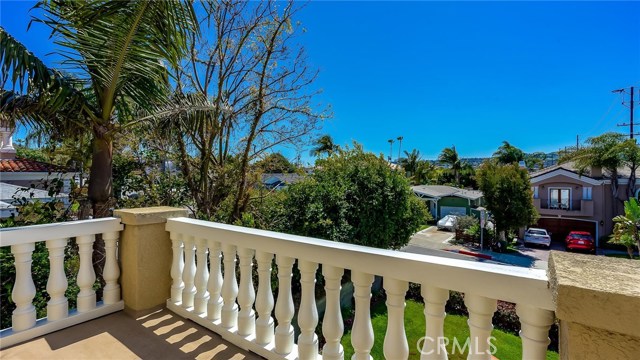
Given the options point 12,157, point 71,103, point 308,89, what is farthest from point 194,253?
point 12,157

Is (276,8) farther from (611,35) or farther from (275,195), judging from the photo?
(611,35)

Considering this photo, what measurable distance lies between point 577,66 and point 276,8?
1736cm

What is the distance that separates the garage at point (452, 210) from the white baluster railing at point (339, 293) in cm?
2776

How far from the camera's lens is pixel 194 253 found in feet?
8.34

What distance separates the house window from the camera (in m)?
21.5

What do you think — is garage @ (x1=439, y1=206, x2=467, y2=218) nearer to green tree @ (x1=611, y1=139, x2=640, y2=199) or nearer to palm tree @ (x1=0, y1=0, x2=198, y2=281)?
green tree @ (x1=611, y1=139, x2=640, y2=199)

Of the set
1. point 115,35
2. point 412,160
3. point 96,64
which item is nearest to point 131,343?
point 96,64

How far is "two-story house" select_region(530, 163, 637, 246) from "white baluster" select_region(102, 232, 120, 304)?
2695cm

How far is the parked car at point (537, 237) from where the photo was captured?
66.5 ft

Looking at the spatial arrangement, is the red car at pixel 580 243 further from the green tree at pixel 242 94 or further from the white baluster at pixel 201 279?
the white baluster at pixel 201 279

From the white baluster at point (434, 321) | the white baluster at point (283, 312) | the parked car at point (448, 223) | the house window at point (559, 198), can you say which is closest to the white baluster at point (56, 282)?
the white baluster at point (283, 312)

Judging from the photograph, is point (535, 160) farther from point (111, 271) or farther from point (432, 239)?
point (111, 271)

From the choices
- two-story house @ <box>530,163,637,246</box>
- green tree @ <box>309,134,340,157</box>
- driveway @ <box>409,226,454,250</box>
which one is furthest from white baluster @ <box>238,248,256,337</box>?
two-story house @ <box>530,163,637,246</box>

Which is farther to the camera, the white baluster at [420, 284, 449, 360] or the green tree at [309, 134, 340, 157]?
the green tree at [309, 134, 340, 157]
